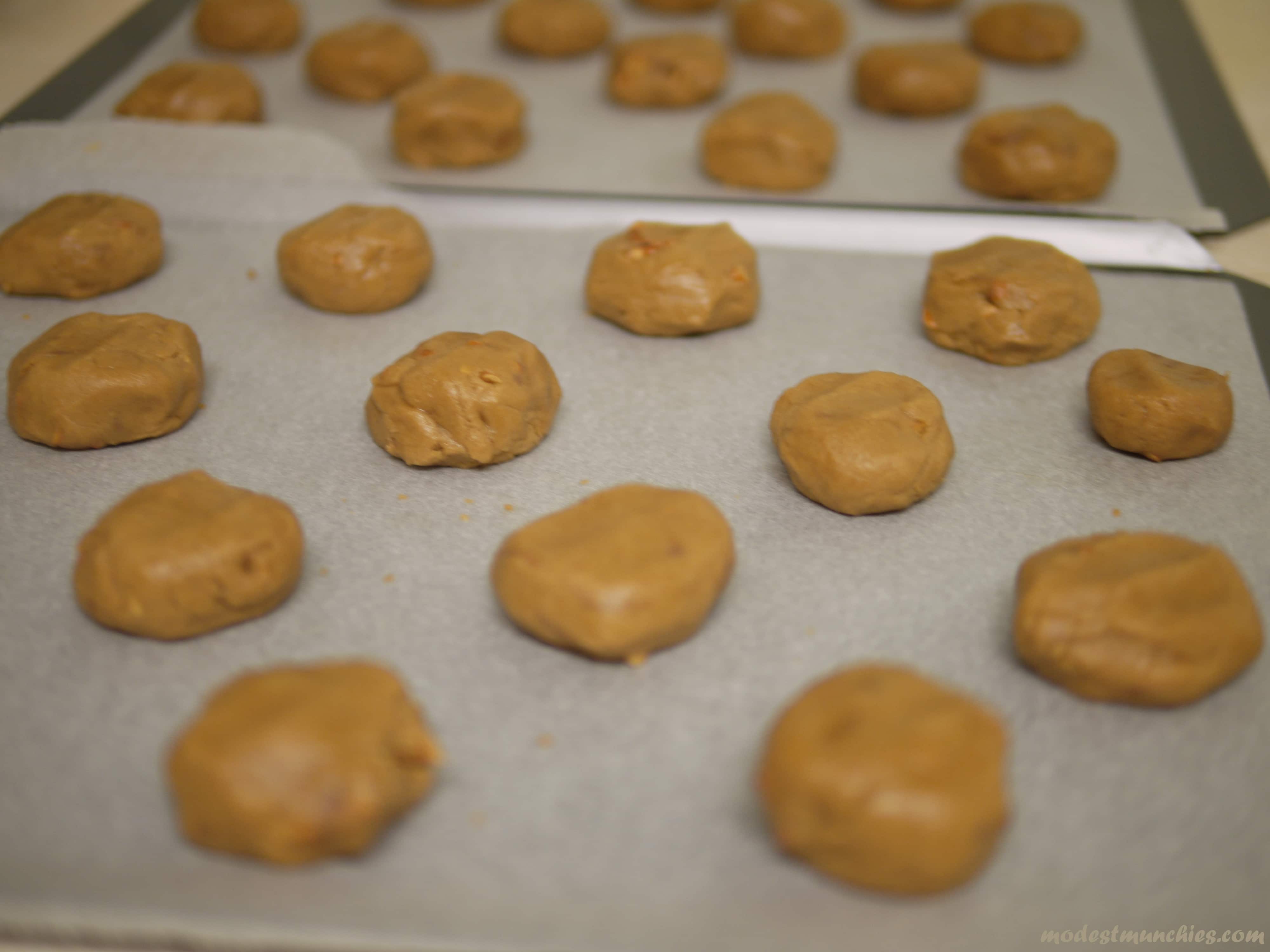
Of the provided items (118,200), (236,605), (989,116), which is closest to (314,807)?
(236,605)

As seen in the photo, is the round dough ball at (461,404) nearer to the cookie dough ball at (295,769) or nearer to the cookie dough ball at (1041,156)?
the cookie dough ball at (295,769)

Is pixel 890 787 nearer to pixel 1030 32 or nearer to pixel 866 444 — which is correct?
pixel 866 444

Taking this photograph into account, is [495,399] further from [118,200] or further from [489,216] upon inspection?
[118,200]

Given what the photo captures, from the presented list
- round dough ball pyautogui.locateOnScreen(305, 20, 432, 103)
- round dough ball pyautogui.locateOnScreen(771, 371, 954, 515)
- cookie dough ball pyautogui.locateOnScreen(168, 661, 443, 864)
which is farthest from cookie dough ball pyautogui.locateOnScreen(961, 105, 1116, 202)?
cookie dough ball pyautogui.locateOnScreen(168, 661, 443, 864)

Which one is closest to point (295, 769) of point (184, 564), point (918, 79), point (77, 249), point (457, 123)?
point (184, 564)

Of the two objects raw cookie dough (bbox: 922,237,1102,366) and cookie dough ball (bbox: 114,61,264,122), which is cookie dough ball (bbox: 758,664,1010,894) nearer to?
raw cookie dough (bbox: 922,237,1102,366)

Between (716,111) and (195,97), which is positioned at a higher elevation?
(195,97)

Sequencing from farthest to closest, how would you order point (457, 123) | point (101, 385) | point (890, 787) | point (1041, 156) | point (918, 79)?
point (918, 79) → point (457, 123) → point (1041, 156) → point (101, 385) → point (890, 787)
